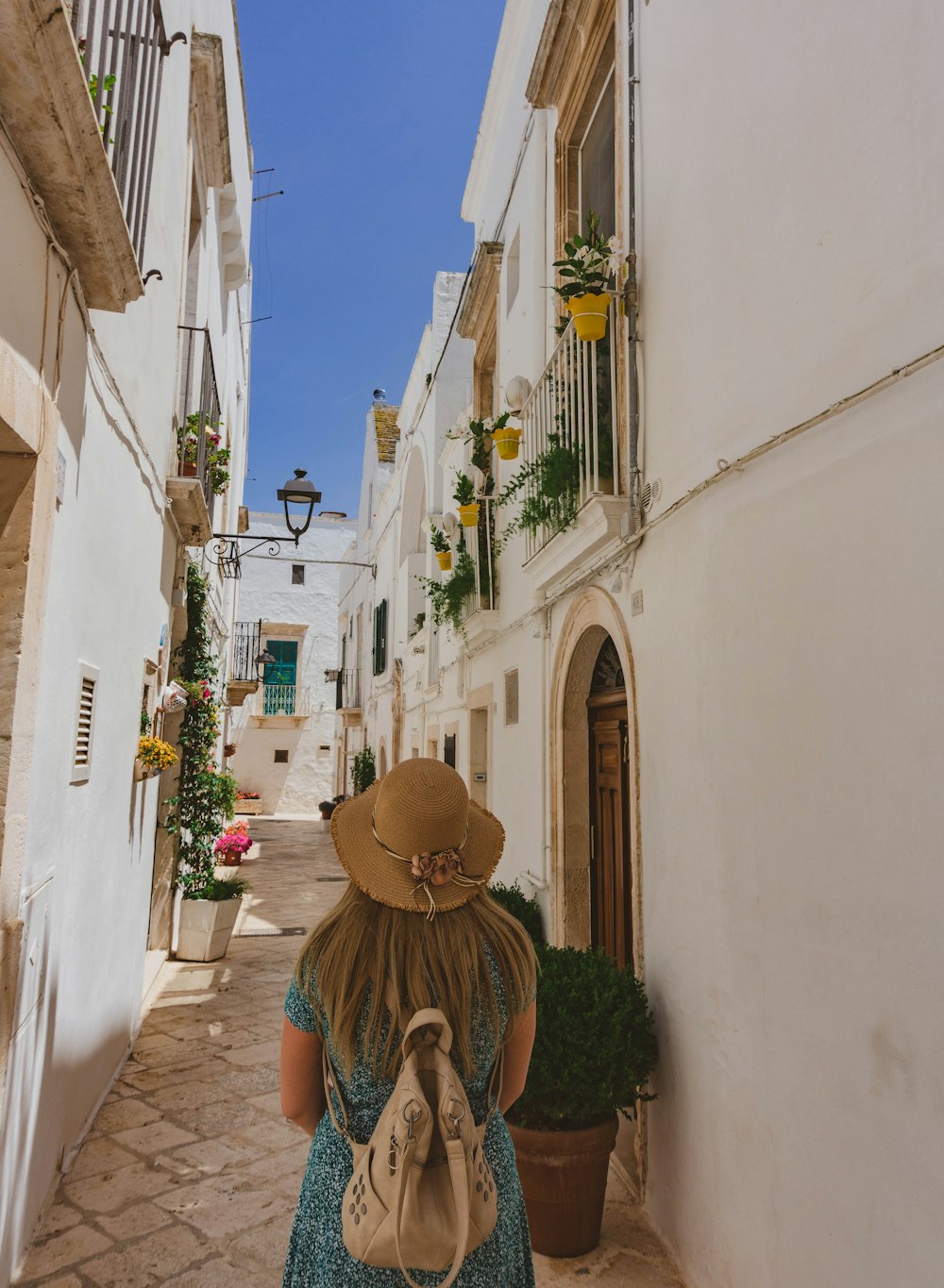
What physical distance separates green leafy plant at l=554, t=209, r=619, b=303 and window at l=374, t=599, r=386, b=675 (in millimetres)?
13605

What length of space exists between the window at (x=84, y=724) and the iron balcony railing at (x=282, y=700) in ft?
81.2

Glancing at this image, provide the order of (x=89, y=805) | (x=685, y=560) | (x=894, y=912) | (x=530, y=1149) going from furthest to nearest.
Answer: (x=89, y=805) → (x=685, y=560) → (x=530, y=1149) → (x=894, y=912)

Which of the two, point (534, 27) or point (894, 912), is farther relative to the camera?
point (534, 27)

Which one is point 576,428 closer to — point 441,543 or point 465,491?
point 465,491


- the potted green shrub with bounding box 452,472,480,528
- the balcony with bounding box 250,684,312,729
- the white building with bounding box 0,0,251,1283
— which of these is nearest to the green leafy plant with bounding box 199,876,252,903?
the white building with bounding box 0,0,251,1283

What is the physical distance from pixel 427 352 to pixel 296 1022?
44.1ft

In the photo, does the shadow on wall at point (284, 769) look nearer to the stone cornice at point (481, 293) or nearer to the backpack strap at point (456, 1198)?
the stone cornice at point (481, 293)

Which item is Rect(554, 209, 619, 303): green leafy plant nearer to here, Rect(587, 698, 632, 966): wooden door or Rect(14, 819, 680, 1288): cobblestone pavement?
Rect(587, 698, 632, 966): wooden door

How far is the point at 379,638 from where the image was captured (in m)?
19.0

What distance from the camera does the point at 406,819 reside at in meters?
1.79

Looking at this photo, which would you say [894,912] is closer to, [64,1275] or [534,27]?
[64,1275]

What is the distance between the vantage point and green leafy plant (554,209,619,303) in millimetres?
4617

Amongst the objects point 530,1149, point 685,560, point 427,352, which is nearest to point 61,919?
point 530,1149

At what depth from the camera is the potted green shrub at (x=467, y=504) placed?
8.82m
